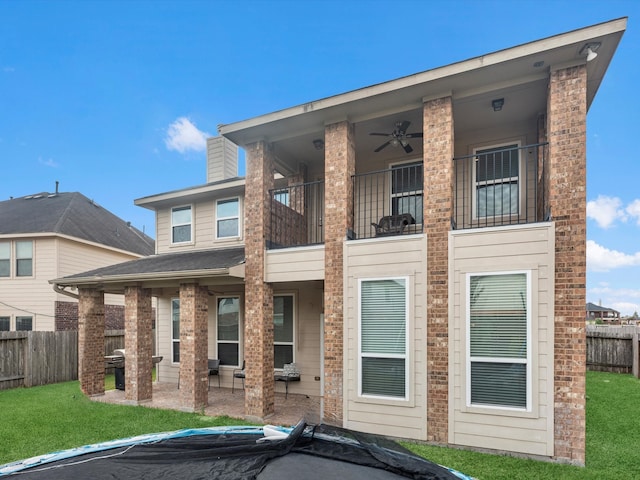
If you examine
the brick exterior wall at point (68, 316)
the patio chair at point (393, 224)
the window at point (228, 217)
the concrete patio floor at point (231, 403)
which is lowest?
the concrete patio floor at point (231, 403)

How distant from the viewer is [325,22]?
13.3m

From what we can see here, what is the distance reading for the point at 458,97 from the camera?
5973mm

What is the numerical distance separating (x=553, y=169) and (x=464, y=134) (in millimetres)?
2435

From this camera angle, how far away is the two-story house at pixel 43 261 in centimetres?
1397

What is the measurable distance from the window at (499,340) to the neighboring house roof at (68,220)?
14876 mm

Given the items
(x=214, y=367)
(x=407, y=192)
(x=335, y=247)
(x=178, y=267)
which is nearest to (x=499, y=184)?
(x=407, y=192)

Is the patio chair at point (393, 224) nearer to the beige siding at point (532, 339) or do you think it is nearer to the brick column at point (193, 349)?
the beige siding at point (532, 339)

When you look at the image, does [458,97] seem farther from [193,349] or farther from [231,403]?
[231,403]

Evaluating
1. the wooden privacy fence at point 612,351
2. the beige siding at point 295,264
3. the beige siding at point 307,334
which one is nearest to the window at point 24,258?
the beige siding at point 307,334

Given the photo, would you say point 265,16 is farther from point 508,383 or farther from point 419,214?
point 508,383

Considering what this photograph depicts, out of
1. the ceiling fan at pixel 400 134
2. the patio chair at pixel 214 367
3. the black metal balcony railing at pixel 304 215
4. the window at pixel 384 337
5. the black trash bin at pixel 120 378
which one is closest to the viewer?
the window at pixel 384 337

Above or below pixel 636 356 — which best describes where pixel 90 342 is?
above

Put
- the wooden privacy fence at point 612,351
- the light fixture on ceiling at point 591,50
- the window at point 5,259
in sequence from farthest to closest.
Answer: the window at point 5,259 → the wooden privacy fence at point 612,351 → the light fixture on ceiling at point 591,50

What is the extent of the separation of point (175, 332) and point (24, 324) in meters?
7.32
